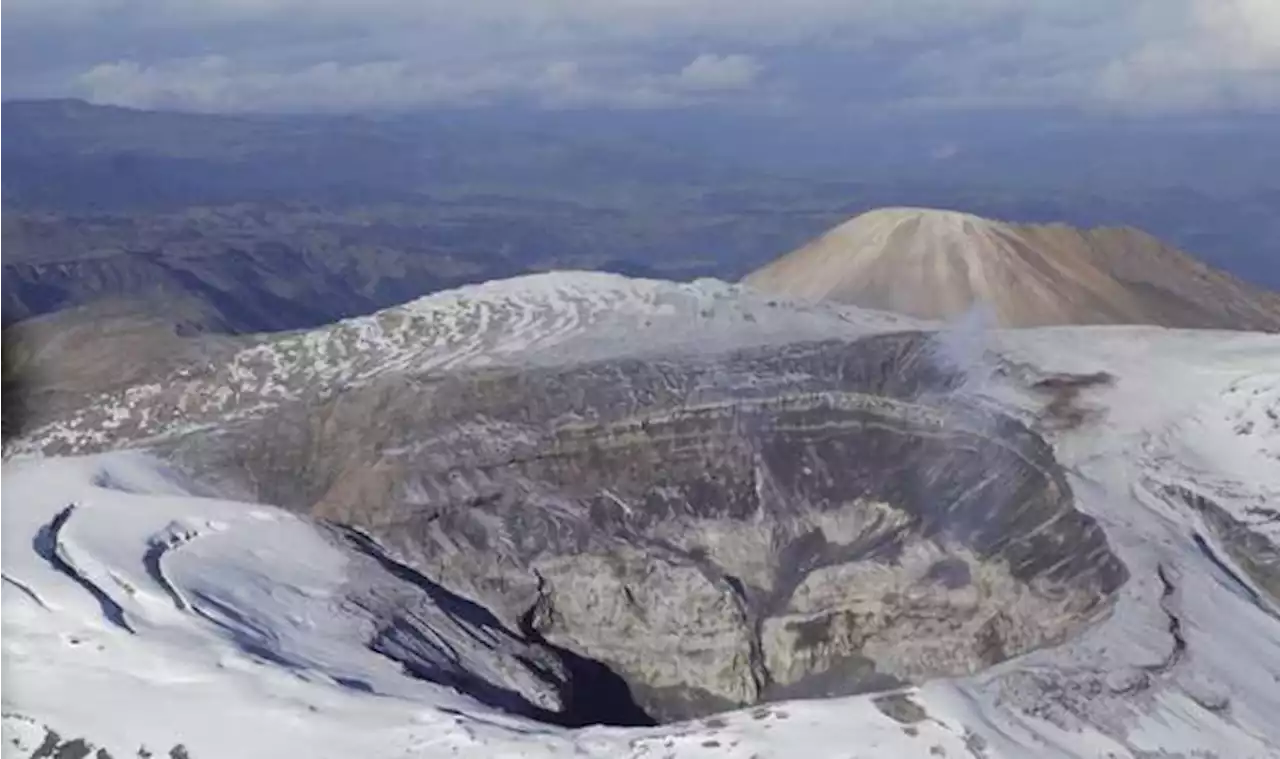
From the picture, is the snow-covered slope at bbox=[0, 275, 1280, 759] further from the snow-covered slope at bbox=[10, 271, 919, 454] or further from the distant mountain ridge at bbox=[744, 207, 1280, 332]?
the distant mountain ridge at bbox=[744, 207, 1280, 332]

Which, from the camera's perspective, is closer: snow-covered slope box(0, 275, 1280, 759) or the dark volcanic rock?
snow-covered slope box(0, 275, 1280, 759)

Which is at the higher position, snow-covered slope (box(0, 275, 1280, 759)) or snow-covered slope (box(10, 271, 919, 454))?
snow-covered slope (box(10, 271, 919, 454))

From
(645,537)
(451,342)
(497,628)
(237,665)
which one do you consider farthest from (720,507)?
(237,665)

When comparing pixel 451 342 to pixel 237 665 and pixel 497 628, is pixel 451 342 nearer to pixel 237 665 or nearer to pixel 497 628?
pixel 497 628

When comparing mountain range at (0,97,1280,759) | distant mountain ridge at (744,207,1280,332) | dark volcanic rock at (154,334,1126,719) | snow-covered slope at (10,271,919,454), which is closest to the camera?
mountain range at (0,97,1280,759)

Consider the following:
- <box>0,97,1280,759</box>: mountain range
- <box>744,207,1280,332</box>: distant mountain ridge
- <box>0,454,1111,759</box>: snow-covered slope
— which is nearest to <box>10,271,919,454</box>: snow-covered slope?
<box>0,97,1280,759</box>: mountain range

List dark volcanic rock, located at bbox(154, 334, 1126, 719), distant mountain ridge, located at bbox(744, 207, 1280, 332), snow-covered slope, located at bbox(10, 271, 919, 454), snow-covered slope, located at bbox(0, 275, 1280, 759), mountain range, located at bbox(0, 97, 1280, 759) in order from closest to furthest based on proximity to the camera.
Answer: snow-covered slope, located at bbox(0, 275, 1280, 759) → mountain range, located at bbox(0, 97, 1280, 759) → dark volcanic rock, located at bbox(154, 334, 1126, 719) → snow-covered slope, located at bbox(10, 271, 919, 454) → distant mountain ridge, located at bbox(744, 207, 1280, 332)

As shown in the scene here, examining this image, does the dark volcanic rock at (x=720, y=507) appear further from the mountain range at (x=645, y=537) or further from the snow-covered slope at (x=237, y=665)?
the snow-covered slope at (x=237, y=665)
